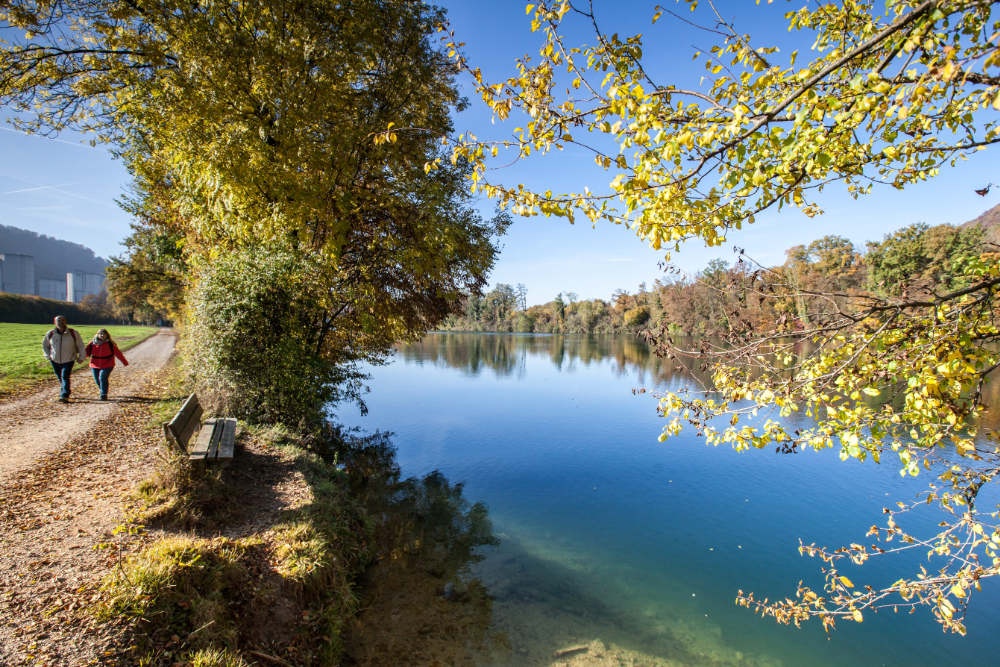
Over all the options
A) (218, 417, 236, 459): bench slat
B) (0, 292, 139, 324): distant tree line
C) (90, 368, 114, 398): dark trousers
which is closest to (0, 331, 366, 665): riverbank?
(218, 417, 236, 459): bench slat

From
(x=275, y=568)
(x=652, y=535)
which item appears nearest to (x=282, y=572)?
(x=275, y=568)

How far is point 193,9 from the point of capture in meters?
8.06

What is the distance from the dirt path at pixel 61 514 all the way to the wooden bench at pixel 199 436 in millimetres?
702

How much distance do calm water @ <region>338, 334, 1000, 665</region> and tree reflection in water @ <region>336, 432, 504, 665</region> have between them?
336mm

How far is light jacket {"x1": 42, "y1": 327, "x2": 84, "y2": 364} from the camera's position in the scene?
10156mm

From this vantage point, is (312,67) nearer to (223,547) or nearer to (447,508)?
(223,547)

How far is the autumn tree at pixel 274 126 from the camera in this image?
787cm

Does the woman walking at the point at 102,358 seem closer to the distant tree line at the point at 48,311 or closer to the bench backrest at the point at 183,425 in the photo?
the bench backrest at the point at 183,425

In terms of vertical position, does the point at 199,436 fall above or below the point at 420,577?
above

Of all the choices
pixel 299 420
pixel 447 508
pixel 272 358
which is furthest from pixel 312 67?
pixel 447 508

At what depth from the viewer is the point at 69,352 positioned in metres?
10.3

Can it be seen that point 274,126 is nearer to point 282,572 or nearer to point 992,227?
point 282,572

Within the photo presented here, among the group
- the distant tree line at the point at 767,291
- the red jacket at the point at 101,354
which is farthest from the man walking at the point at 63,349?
the distant tree line at the point at 767,291

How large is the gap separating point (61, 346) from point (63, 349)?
0.08m
